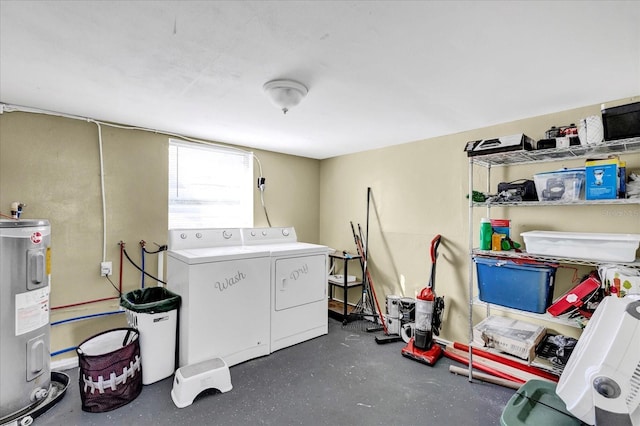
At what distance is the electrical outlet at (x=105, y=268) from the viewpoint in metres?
2.61

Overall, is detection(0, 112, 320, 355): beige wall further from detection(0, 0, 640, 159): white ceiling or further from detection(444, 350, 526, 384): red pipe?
detection(444, 350, 526, 384): red pipe

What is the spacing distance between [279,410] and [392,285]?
1916 millimetres

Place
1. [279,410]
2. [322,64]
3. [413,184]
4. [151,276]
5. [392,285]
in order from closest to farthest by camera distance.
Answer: [322,64]
[279,410]
[151,276]
[413,184]
[392,285]

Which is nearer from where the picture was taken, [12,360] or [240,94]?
[12,360]

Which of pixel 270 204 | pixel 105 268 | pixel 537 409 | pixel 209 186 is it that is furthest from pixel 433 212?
pixel 105 268

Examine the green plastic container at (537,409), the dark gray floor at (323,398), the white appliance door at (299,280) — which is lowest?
the dark gray floor at (323,398)

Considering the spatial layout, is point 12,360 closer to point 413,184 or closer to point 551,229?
point 413,184

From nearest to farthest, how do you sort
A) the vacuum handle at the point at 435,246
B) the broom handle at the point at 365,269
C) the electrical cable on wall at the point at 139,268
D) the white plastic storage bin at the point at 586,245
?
1. the white plastic storage bin at the point at 586,245
2. the electrical cable on wall at the point at 139,268
3. the vacuum handle at the point at 435,246
4. the broom handle at the point at 365,269

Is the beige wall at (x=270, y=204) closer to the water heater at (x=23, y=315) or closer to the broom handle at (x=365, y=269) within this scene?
the broom handle at (x=365, y=269)

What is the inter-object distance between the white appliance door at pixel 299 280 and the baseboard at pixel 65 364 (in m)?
1.71

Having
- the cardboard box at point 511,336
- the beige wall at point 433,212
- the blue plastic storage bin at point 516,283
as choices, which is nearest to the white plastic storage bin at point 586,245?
the blue plastic storage bin at point 516,283

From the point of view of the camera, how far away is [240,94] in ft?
6.63

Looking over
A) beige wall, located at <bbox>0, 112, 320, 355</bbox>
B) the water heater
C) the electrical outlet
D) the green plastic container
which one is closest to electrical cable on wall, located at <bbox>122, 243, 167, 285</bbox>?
beige wall, located at <bbox>0, 112, 320, 355</bbox>

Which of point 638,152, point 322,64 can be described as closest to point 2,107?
point 322,64
